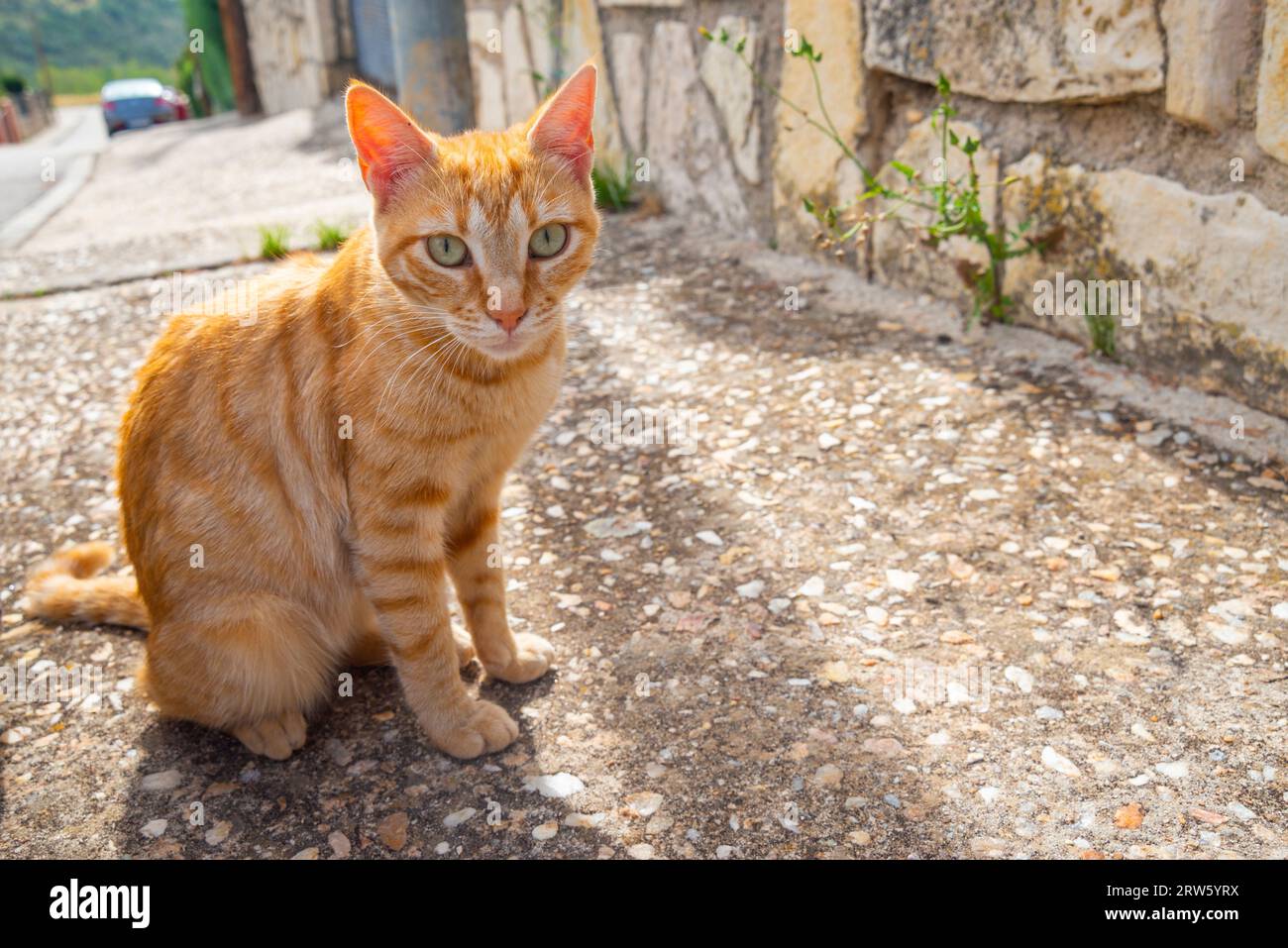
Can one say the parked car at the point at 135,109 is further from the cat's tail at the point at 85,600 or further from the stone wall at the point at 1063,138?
the cat's tail at the point at 85,600

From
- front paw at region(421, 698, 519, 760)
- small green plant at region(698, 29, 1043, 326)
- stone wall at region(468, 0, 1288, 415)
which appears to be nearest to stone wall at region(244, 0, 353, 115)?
stone wall at region(468, 0, 1288, 415)

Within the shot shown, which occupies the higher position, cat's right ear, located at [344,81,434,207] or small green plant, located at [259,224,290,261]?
cat's right ear, located at [344,81,434,207]

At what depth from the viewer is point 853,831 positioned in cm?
193

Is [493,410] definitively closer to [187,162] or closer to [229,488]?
[229,488]

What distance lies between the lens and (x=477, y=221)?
6.75 feet

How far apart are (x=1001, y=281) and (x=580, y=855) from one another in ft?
8.51

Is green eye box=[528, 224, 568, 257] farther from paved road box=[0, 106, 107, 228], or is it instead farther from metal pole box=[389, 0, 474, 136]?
paved road box=[0, 106, 107, 228]

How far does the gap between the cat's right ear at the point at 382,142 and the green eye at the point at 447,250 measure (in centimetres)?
16

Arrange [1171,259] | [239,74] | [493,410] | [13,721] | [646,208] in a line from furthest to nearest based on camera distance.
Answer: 1. [239,74]
2. [646,208]
3. [1171,259]
4. [13,721]
5. [493,410]

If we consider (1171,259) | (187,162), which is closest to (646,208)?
(1171,259)

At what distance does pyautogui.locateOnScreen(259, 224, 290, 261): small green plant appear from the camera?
5039 millimetres

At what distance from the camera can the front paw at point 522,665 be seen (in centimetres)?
245
